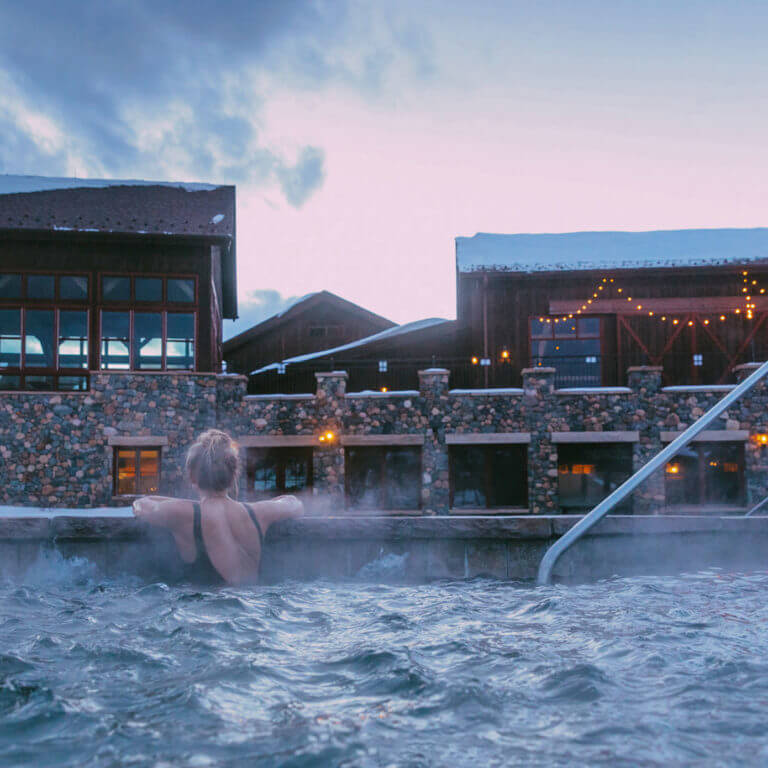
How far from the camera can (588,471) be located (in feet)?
54.3

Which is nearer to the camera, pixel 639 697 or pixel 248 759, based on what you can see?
pixel 248 759

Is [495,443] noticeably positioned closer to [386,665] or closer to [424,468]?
[424,468]

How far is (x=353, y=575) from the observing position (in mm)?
A: 5613

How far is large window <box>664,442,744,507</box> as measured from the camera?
53.2 ft

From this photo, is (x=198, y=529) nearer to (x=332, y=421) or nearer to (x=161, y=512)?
(x=161, y=512)

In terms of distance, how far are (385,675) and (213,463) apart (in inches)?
76.9

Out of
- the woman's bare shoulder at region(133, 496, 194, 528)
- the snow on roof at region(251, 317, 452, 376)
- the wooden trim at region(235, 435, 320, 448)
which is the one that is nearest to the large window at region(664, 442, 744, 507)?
the snow on roof at region(251, 317, 452, 376)

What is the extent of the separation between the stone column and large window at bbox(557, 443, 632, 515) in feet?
8.61

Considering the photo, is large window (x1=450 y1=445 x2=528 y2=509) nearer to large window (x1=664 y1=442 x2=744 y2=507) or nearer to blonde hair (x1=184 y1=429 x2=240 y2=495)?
large window (x1=664 y1=442 x2=744 y2=507)

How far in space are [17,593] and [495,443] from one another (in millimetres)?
12471

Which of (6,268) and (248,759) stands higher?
(6,268)

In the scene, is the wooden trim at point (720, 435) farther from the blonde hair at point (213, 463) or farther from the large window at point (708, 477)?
the blonde hair at point (213, 463)

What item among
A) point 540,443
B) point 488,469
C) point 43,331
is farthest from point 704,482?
point 43,331

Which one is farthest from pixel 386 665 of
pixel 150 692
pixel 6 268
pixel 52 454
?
pixel 6 268
